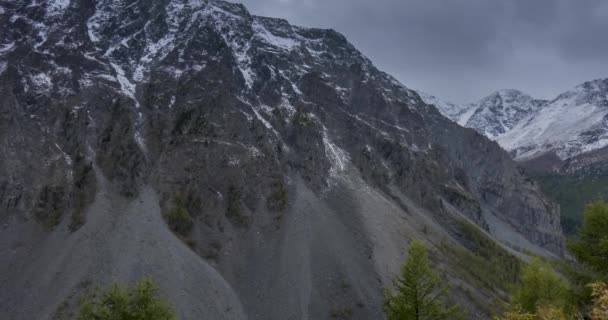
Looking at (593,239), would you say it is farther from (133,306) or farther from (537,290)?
(133,306)

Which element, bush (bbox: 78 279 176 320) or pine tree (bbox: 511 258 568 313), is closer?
bush (bbox: 78 279 176 320)

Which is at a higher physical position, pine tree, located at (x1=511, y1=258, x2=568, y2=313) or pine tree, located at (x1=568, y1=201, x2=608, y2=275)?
pine tree, located at (x1=568, y1=201, x2=608, y2=275)

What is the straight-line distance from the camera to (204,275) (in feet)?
275

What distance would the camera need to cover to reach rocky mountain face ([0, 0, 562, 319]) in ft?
267

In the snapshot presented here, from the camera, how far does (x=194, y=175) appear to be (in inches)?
4247

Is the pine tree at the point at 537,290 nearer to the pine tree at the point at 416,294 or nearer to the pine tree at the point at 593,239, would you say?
the pine tree at the point at 593,239

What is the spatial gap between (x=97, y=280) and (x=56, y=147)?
3772cm

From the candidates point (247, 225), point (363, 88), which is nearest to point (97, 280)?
point (247, 225)

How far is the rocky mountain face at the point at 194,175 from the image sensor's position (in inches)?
3201

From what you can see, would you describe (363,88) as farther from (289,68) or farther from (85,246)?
(85,246)

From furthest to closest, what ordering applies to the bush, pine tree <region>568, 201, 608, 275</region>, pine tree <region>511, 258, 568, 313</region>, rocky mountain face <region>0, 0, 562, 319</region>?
1. rocky mountain face <region>0, 0, 562, 319</region>
2. pine tree <region>511, 258, 568, 313</region>
3. the bush
4. pine tree <region>568, 201, 608, 275</region>

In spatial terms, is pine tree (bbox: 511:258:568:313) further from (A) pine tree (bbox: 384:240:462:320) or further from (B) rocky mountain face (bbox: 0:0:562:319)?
(B) rocky mountain face (bbox: 0:0:562:319)

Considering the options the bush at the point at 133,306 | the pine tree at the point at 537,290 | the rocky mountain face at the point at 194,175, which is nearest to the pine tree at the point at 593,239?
the pine tree at the point at 537,290

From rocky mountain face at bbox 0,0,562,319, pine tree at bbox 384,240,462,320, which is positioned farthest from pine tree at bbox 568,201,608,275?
rocky mountain face at bbox 0,0,562,319
